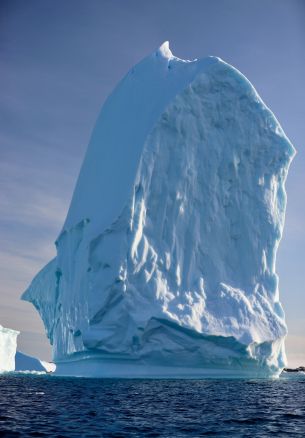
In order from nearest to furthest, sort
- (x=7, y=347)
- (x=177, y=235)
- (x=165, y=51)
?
(x=177, y=235), (x=165, y=51), (x=7, y=347)

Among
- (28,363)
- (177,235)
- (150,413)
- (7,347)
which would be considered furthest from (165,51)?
(28,363)

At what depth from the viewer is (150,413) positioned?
10953mm

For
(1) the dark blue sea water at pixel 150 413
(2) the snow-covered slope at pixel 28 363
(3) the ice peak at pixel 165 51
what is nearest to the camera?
(1) the dark blue sea water at pixel 150 413

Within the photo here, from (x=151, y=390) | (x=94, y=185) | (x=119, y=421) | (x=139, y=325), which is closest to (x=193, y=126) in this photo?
(x=94, y=185)

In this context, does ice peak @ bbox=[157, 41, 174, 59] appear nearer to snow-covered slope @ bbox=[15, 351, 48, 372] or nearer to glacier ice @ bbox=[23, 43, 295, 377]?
glacier ice @ bbox=[23, 43, 295, 377]

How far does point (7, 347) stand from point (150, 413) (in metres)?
25.9

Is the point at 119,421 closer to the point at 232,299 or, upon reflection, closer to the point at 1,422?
the point at 1,422

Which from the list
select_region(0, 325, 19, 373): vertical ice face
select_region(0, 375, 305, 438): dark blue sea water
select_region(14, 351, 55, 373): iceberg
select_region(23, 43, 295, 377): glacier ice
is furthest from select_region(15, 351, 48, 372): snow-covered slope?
select_region(0, 375, 305, 438): dark blue sea water

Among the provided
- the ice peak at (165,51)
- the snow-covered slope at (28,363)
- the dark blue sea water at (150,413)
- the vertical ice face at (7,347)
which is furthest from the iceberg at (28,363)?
the dark blue sea water at (150,413)

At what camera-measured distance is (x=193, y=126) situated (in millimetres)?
24266

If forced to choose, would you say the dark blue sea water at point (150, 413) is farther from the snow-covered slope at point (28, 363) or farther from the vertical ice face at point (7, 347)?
the snow-covered slope at point (28, 363)

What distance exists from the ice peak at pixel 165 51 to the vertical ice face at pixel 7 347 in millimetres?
17767

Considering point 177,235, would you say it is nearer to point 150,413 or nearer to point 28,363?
point 150,413

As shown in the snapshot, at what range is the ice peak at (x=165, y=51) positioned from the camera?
26.6 meters
